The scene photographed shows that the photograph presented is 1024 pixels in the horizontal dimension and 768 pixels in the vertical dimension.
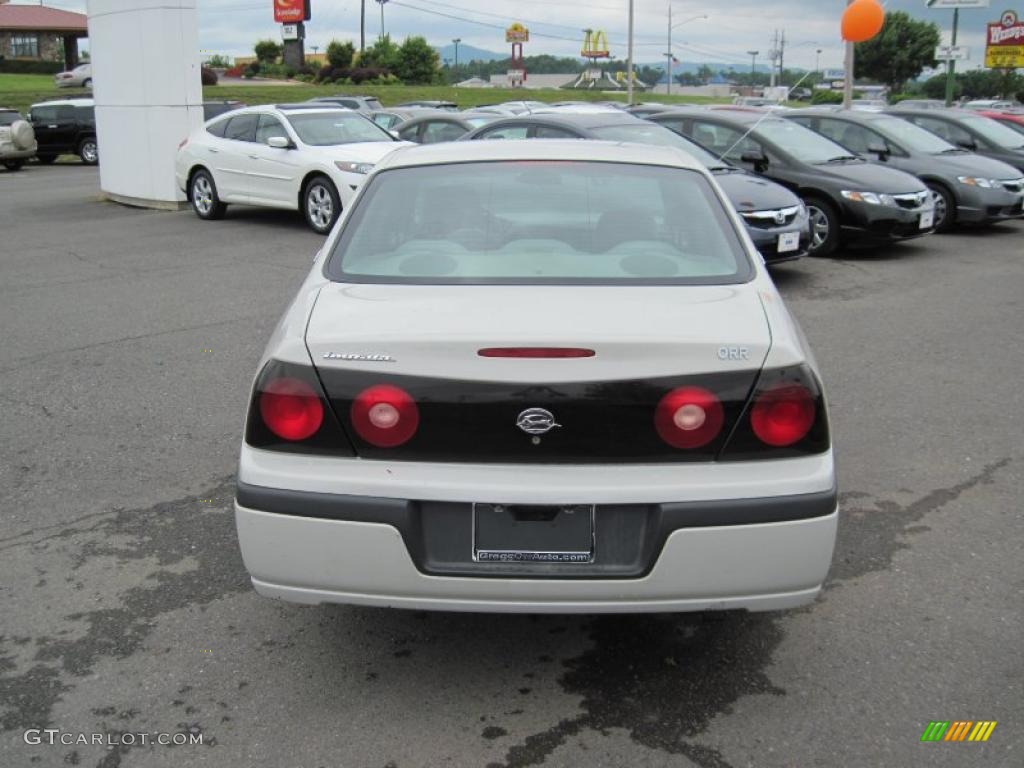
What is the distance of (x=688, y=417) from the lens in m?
2.88

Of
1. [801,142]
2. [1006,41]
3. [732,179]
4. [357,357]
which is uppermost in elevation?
[1006,41]

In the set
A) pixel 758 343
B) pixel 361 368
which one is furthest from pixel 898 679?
pixel 361 368

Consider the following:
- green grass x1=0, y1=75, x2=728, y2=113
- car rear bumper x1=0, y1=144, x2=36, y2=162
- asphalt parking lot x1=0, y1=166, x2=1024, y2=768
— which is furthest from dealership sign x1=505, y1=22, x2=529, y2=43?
asphalt parking lot x1=0, y1=166, x2=1024, y2=768

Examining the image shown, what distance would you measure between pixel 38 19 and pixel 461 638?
78255mm

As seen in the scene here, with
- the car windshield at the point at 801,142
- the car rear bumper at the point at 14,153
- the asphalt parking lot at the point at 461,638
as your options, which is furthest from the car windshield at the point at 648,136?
the car rear bumper at the point at 14,153

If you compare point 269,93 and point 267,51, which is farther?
point 267,51

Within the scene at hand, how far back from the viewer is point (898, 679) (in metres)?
3.26

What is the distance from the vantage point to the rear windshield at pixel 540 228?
349 centimetres

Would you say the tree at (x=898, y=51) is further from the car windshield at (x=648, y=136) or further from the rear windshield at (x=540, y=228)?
the rear windshield at (x=540, y=228)

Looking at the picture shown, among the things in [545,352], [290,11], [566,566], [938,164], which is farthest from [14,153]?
[290,11]

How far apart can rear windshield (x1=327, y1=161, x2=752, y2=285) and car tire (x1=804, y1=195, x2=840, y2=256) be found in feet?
26.4

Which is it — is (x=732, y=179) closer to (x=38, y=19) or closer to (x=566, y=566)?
(x=566, y=566)

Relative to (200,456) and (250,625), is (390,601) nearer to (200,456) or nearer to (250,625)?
(250,625)

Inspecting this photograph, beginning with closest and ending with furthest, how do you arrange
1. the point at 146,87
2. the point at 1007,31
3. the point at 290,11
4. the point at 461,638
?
1. the point at 461,638
2. the point at 146,87
3. the point at 1007,31
4. the point at 290,11
